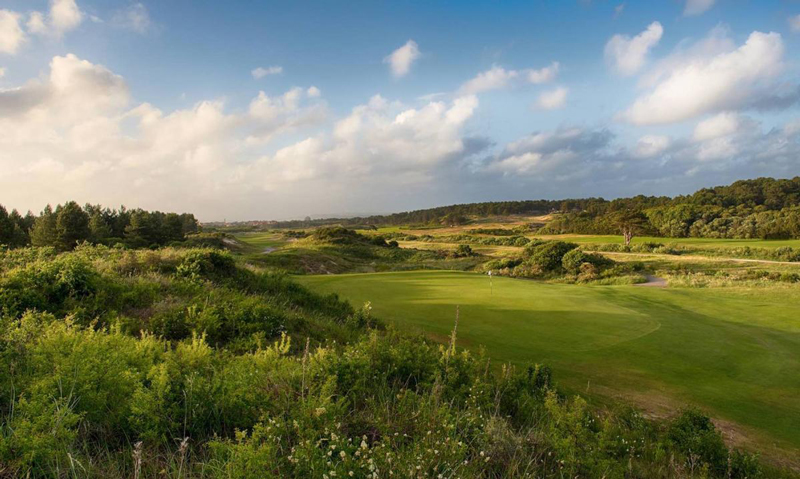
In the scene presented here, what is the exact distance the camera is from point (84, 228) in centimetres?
4372

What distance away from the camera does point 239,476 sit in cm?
236

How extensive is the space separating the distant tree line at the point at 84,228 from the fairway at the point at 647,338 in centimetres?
3210

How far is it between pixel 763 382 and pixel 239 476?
10.7m

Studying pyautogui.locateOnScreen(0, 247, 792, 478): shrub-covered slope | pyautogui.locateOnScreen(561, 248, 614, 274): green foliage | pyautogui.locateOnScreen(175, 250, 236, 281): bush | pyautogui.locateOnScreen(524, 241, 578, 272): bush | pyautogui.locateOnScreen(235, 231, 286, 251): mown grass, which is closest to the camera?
pyautogui.locateOnScreen(0, 247, 792, 478): shrub-covered slope

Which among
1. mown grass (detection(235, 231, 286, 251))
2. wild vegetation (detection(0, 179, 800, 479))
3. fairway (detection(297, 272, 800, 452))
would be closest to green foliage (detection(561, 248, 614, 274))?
wild vegetation (detection(0, 179, 800, 479))

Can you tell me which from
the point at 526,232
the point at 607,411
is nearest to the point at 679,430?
the point at 607,411

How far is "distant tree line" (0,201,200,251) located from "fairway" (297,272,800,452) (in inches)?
1264

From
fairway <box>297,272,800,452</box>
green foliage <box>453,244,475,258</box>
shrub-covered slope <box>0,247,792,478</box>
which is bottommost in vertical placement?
green foliage <box>453,244,475,258</box>

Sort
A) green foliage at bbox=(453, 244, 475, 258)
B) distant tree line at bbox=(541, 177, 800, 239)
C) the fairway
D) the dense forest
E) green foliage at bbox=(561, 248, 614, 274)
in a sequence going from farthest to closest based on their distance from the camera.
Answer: the dense forest → distant tree line at bbox=(541, 177, 800, 239) → green foliage at bbox=(453, 244, 475, 258) → green foliage at bbox=(561, 248, 614, 274) → the fairway

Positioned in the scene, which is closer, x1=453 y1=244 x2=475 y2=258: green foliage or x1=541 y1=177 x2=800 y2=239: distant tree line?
x1=453 y1=244 x2=475 y2=258: green foliage

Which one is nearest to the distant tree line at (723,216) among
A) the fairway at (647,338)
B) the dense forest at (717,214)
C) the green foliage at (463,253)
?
the dense forest at (717,214)

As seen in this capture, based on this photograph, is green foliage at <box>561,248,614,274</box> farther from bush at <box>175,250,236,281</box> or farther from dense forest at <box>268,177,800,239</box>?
dense forest at <box>268,177,800,239</box>

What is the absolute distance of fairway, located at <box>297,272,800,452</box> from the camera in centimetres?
733

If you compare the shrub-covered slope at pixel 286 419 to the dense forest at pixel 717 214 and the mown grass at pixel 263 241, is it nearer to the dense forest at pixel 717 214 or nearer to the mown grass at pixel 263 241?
the mown grass at pixel 263 241
